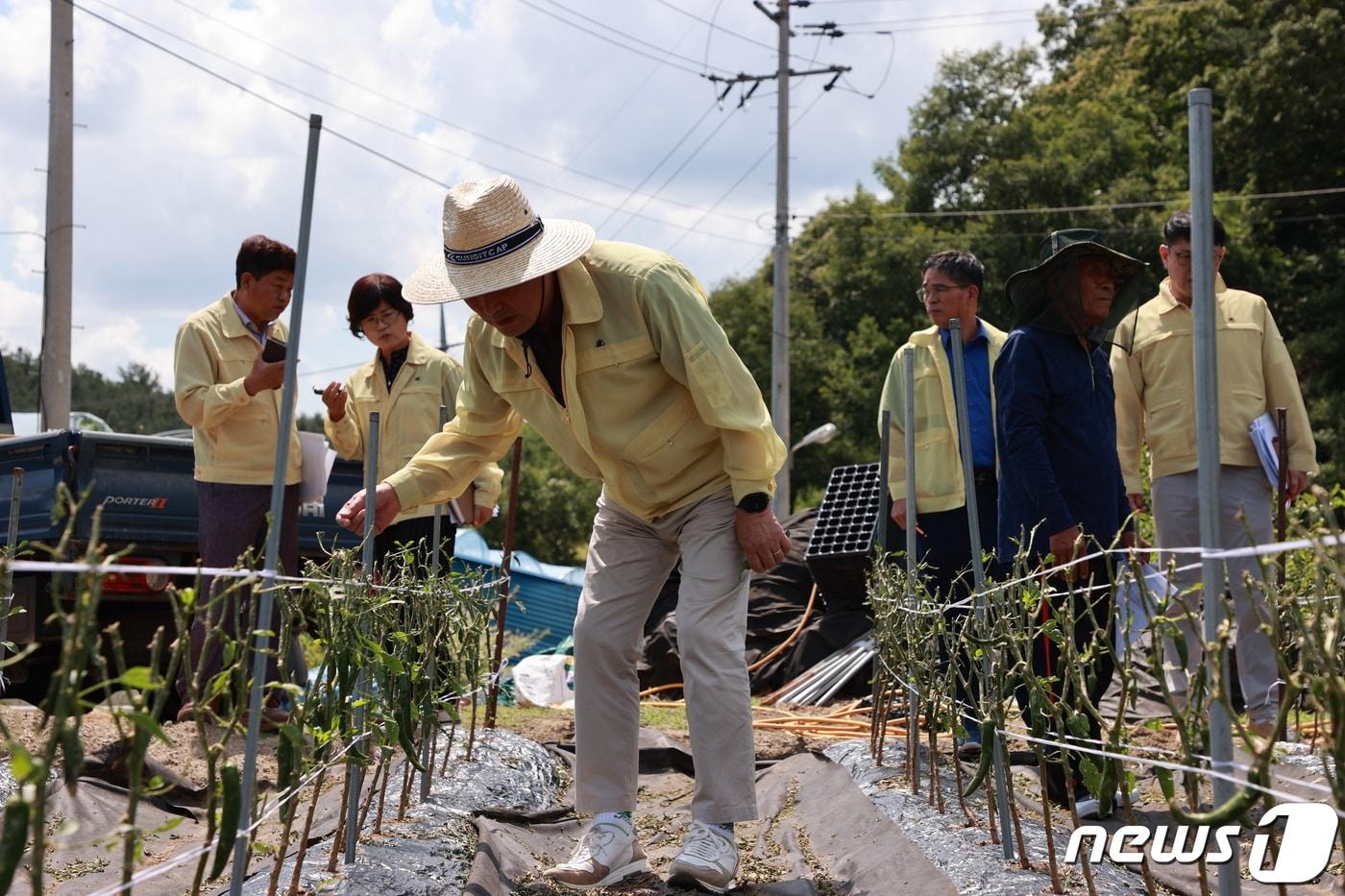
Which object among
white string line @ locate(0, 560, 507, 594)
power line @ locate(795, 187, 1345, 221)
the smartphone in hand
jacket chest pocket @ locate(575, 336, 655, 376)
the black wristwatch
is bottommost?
white string line @ locate(0, 560, 507, 594)

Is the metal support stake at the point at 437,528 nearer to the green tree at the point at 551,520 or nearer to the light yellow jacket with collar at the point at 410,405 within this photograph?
the light yellow jacket with collar at the point at 410,405

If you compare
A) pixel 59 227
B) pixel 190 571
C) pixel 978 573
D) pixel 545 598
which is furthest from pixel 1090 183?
pixel 190 571

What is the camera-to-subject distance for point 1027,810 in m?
3.94

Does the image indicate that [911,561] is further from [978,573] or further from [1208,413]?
[1208,413]

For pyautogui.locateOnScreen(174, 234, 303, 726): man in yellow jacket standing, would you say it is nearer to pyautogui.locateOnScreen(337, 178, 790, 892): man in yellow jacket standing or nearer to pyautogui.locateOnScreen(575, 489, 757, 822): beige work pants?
pyautogui.locateOnScreen(337, 178, 790, 892): man in yellow jacket standing

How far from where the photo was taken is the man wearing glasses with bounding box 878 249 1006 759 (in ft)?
16.2

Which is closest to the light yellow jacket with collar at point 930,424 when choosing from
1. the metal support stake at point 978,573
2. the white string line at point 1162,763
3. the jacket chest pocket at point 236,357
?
the white string line at point 1162,763

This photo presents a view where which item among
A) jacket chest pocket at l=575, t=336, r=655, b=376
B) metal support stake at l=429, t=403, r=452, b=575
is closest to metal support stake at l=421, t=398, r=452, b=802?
metal support stake at l=429, t=403, r=452, b=575

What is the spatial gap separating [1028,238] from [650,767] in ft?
82.8

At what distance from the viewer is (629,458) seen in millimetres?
3436

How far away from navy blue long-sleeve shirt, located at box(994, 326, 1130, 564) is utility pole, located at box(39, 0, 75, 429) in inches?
354

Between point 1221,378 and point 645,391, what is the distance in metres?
2.55

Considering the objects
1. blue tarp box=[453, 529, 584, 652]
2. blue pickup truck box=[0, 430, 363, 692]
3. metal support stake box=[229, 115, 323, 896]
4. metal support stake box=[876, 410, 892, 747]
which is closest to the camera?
metal support stake box=[229, 115, 323, 896]

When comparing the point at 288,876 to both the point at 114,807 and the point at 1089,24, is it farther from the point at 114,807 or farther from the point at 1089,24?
the point at 1089,24
